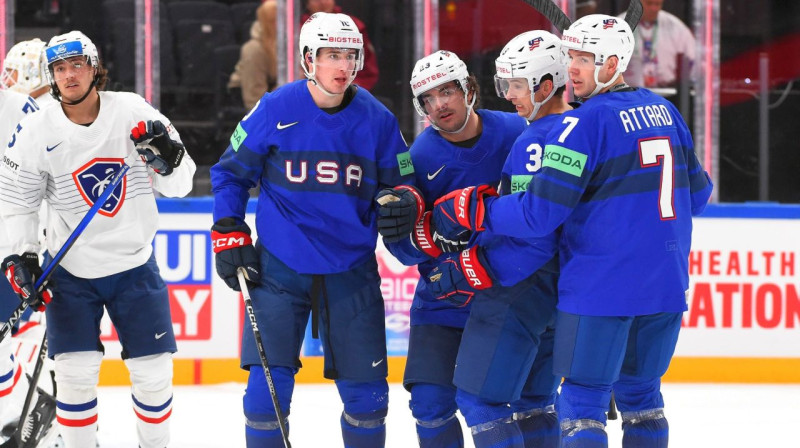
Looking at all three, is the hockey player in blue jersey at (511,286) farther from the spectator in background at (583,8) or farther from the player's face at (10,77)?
the spectator in background at (583,8)

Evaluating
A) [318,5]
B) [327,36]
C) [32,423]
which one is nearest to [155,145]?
[327,36]

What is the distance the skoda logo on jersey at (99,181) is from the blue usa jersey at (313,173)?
38 centimetres

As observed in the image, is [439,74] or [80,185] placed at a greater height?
[439,74]

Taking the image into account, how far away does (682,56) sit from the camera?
625cm

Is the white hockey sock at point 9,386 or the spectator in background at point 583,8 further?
the spectator in background at point 583,8

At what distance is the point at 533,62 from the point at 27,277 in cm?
162

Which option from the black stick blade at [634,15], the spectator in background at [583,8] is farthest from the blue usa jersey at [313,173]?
the spectator in background at [583,8]

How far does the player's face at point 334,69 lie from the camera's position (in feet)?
10.9

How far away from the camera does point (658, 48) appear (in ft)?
20.6

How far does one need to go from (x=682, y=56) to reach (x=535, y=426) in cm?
338

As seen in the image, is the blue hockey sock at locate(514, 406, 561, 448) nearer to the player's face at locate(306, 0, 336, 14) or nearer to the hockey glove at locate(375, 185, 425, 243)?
the hockey glove at locate(375, 185, 425, 243)

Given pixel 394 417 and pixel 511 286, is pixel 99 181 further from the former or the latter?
pixel 394 417

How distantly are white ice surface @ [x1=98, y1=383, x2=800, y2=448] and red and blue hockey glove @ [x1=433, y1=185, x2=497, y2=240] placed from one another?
4.97 feet

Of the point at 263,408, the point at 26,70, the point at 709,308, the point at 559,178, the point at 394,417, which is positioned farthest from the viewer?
the point at 709,308
